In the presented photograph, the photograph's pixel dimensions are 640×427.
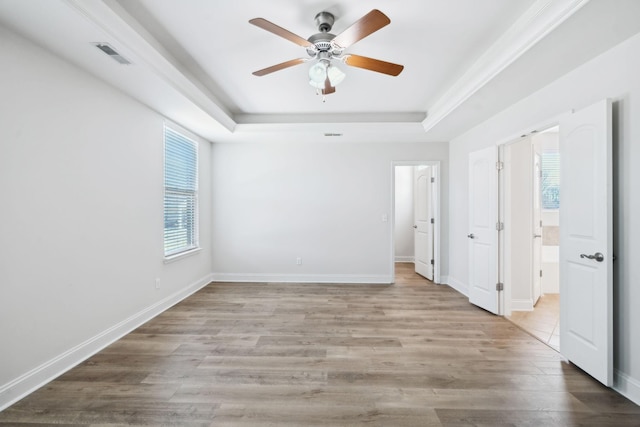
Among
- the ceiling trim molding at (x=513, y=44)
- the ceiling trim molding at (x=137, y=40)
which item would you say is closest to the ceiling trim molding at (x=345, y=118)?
the ceiling trim molding at (x=513, y=44)

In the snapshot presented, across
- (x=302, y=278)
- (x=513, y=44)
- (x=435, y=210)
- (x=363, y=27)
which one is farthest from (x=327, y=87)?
(x=302, y=278)

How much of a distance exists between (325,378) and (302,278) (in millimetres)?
2817

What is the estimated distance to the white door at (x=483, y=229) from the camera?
3.39 meters

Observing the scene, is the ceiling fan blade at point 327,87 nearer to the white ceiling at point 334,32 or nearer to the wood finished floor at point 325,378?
the white ceiling at point 334,32

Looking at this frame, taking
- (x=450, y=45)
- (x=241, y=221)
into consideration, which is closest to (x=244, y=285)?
(x=241, y=221)

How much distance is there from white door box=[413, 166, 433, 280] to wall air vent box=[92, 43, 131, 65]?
4.50 metres

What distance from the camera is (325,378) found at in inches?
82.7

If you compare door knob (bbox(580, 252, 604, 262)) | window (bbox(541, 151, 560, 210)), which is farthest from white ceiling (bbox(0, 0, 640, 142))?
window (bbox(541, 151, 560, 210))

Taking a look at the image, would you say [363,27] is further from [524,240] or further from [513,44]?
[524,240]

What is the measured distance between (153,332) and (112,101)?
234cm

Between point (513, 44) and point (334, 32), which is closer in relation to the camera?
point (513, 44)

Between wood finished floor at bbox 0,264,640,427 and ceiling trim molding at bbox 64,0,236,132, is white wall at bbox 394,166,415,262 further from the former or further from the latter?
ceiling trim molding at bbox 64,0,236,132

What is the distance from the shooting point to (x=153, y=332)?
2.88 m

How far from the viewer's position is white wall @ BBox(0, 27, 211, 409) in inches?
72.8
